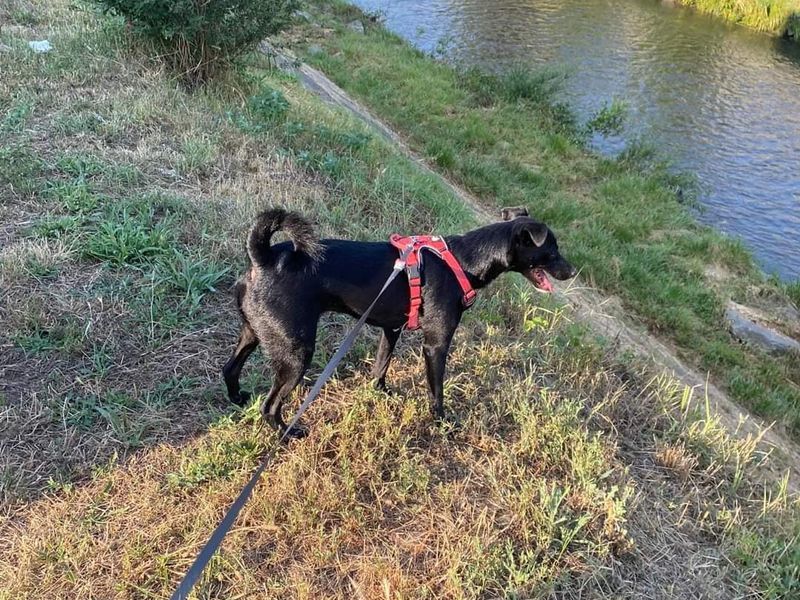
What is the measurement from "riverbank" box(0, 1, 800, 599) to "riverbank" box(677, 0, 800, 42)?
20.4 meters

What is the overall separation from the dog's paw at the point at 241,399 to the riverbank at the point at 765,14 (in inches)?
904

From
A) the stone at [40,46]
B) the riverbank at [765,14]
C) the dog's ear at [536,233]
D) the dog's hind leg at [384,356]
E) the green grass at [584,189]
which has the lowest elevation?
the green grass at [584,189]

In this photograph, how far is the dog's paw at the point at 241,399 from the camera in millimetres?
3475

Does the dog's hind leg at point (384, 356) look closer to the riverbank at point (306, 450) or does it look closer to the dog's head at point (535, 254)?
the riverbank at point (306, 450)

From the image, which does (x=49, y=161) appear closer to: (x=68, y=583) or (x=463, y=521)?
(x=68, y=583)

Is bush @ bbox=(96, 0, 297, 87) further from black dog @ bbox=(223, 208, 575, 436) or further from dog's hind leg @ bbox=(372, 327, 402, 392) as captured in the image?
dog's hind leg @ bbox=(372, 327, 402, 392)

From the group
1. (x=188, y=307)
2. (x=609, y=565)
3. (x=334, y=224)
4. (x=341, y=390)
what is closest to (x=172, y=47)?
(x=334, y=224)

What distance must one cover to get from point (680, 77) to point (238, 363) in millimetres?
16582

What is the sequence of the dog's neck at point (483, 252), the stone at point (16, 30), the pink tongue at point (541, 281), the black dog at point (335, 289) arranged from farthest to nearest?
1. the stone at point (16, 30)
2. the pink tongue at point (541, 281)
3. the dog's neck at point (483, 252)
4. the black dog at point (335, 289)

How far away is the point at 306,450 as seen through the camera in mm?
3213

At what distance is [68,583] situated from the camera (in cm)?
256

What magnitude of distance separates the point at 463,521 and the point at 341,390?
110 cm

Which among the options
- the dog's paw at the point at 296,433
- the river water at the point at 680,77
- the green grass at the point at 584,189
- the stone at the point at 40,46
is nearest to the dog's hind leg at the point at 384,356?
the dog's paw at the point at 296,433

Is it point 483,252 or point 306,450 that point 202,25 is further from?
point 306,450
